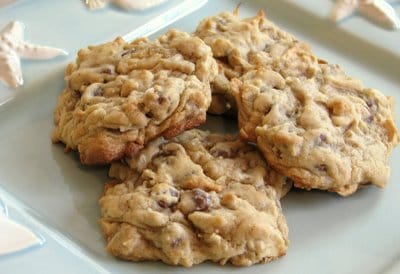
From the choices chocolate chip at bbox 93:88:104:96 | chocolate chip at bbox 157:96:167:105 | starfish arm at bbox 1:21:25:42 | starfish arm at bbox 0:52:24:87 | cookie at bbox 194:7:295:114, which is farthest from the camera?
starfish arm at bbox 1:21:25:42

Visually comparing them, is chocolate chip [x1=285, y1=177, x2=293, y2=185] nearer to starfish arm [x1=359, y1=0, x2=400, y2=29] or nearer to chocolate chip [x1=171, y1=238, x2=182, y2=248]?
chocolate chip [x1=171, y1=238, x2=182, y2=248]

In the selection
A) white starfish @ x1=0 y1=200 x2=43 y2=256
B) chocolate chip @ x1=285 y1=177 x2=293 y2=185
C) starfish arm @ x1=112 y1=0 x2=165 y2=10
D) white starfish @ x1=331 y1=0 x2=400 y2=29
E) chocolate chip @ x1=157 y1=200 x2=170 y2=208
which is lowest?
white starfish @ x1=0 y1=200 x2=43 y2=256

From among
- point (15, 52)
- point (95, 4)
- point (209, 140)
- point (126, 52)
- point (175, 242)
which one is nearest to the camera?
point (175, 242)

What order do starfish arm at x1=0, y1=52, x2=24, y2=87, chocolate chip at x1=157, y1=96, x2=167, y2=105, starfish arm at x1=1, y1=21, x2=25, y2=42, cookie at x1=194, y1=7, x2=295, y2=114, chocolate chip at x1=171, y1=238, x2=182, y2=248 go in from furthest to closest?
starfish arm at x1=1, y1=21, x2=25, y2=42 < starfish arm at x1=0, y1=52, x2=24, y2=87 < cookie at x1=194, y1=7, x2=295, y2=114 < chocolate chip at x1=157, y1=96, x2=167, y2=105 < chocolate chip at x1=171, y1=238, x2=182, y2=248

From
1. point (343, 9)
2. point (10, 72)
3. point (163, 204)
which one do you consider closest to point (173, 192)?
point (163, 204)

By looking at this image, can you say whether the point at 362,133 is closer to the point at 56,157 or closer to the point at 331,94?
the point at 331,94

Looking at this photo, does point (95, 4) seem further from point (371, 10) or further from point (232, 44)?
point (371, 10)

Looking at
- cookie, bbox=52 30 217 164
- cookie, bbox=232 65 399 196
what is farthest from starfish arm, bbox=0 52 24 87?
cookie, bbox=232 65 399 196

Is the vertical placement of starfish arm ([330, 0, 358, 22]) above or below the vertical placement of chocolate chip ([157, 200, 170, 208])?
above
